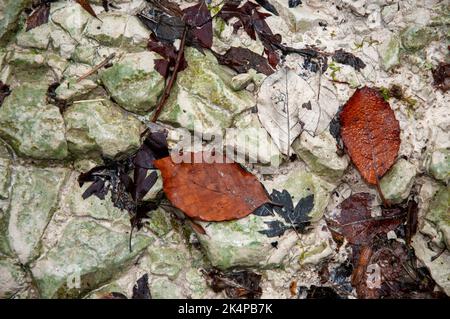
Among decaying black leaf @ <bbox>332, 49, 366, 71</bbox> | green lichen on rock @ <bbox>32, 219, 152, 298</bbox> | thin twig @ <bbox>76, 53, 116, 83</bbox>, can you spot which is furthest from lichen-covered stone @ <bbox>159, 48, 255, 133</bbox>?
green lichen on rock @ <bbox>32, 219, 152, 298</bbox>

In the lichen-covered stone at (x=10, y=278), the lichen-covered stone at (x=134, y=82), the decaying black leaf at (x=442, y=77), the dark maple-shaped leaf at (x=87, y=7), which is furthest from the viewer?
the decaying black leaf at (x=442, y=77)

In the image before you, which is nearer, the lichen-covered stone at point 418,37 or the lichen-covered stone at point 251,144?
the lichen-covered stone at point 251,144

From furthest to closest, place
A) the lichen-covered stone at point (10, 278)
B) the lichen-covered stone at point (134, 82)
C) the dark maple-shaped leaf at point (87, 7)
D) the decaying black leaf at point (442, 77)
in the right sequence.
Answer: the decaying black leaf at point (442, 77)
the dark maple-shaped leaf at point (87, 7)
the lichen-covered stone at point (134, 82)
the lichen-covered stone at point (10, 278)

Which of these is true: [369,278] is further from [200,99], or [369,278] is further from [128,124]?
[128,124]

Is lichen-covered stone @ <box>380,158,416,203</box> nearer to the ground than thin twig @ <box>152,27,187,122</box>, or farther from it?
nearer to the ground

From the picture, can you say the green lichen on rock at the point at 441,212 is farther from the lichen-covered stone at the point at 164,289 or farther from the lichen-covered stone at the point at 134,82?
the lichen-covered stone at the point at 134,82

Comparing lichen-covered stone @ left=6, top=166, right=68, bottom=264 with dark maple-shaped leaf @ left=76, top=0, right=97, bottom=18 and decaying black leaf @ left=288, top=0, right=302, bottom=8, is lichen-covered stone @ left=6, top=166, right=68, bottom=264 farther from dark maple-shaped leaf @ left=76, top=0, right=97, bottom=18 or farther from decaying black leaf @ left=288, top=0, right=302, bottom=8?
decaying black leaf @ left=288, top=0, right=302, bottom=8

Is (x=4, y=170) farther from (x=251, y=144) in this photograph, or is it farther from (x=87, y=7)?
(x=251, y=144)

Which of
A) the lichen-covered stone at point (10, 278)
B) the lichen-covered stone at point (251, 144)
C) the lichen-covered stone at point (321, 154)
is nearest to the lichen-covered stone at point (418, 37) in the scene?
the lichen-covered stone at point (321, 154)
